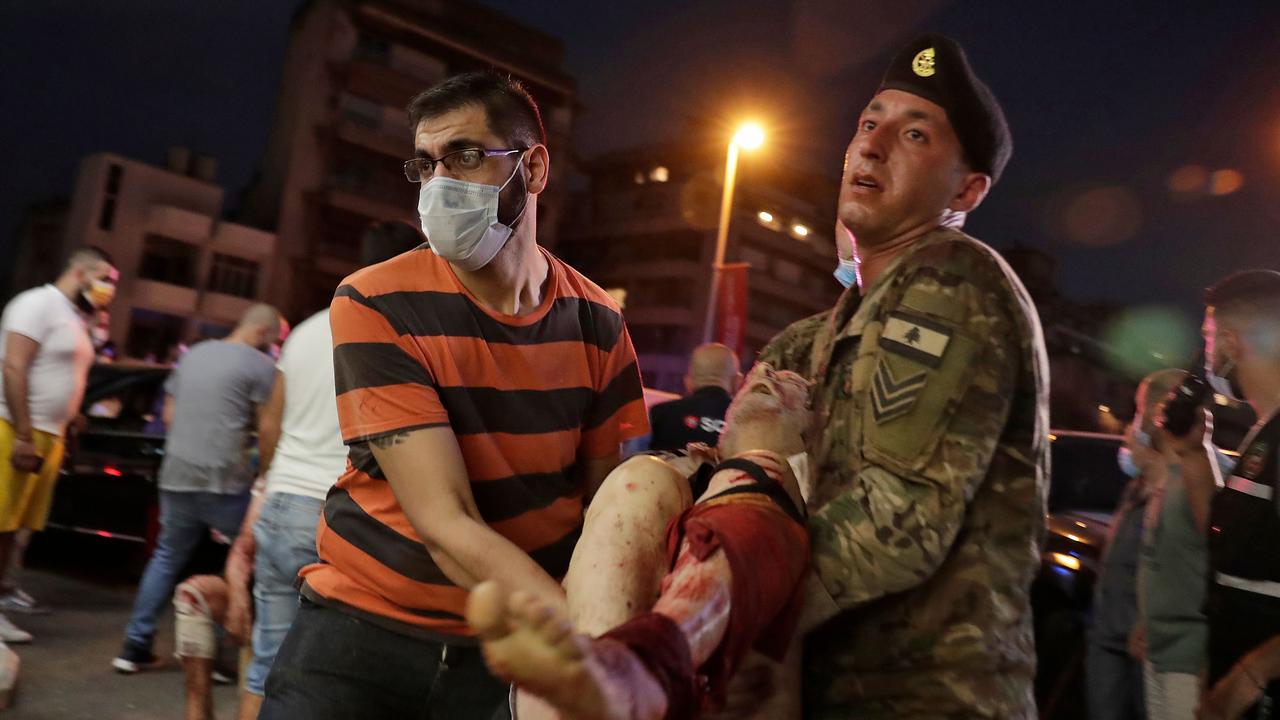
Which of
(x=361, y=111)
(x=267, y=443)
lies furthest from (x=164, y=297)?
(x=267, y=443)

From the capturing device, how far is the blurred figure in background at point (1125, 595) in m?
4.61

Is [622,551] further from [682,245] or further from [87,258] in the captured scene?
[682,245]

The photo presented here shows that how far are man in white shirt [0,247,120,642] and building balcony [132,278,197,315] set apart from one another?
3055cm

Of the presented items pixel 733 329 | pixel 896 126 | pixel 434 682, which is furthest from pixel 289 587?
pixel 733 329

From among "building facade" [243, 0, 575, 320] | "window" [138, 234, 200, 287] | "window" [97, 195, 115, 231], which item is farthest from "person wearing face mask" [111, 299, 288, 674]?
"window" [97, 195, 115, 231]

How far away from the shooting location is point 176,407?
19.0ft

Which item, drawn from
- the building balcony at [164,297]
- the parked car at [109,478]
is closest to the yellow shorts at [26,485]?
the parked car at [109,478]

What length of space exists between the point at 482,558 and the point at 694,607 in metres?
0.78

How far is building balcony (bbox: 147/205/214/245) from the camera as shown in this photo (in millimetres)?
33844

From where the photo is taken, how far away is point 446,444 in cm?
204

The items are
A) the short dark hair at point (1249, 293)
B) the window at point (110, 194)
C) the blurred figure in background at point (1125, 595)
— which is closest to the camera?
the short dark hair at point (1249, 293)

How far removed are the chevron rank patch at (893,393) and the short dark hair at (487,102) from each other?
1.27 metres

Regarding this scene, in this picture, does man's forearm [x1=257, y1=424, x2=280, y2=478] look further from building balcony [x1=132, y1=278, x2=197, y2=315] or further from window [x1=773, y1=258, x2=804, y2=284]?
window [x1=773, y1=258, x2=804, y2=284]

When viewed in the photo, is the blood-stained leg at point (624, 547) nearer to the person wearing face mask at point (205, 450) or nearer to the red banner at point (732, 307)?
the person wearing face mask at point (205, 450)
